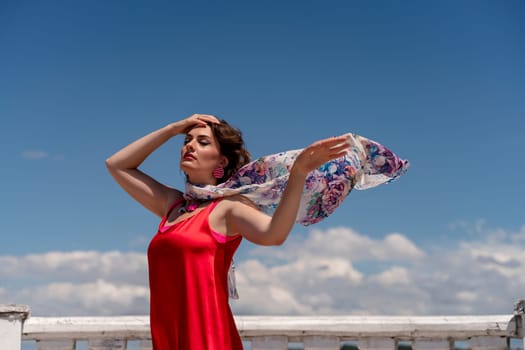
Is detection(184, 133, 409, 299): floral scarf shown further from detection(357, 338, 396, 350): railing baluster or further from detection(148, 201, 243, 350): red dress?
detection(357, 338, 396, 350): railing baluster

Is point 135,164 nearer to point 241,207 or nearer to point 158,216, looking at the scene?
point 158,216

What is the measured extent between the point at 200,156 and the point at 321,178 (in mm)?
612

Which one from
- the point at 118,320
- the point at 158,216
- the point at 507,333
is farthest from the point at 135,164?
the point at 507,333

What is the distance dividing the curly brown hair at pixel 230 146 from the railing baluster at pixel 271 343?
1.34 m

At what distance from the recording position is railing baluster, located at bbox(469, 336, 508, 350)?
452 cm

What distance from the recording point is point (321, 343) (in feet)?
14.5

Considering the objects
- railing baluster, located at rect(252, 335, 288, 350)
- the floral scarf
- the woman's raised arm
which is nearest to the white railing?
railing baluster, located at rect(252, 335, 288, 350)

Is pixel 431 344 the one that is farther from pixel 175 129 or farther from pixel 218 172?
pixel 175 129

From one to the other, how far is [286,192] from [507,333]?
232 cm

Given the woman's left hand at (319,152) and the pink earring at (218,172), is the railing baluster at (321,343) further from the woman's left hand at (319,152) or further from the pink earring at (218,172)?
the woman's left hand at (319,152)

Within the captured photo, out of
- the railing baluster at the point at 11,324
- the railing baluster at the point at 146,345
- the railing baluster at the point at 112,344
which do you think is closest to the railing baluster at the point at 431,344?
the railing baluster at the point at 146,345

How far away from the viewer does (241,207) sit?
3.28 meters

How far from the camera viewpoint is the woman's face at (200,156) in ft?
11.3

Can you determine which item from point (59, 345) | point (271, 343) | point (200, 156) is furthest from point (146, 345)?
point (200, 156)
